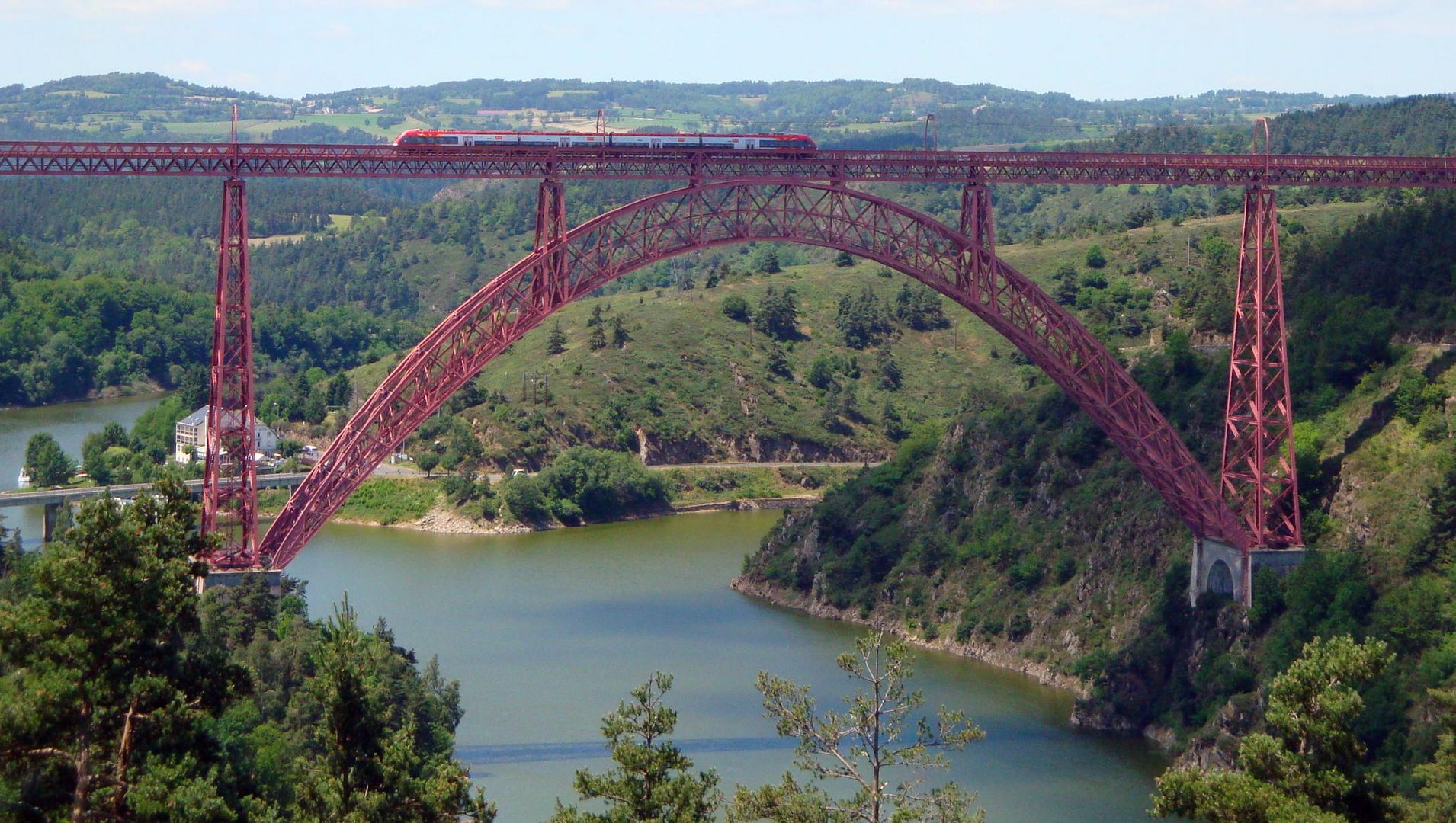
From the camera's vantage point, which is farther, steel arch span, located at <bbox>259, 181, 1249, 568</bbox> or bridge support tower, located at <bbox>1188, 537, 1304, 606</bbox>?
bridge support tower, located at <bbox>1188, 537, 1304, 606</bbox>

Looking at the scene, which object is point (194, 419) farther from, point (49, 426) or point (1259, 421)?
point (1259, 421)

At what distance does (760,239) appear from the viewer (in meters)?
48.9

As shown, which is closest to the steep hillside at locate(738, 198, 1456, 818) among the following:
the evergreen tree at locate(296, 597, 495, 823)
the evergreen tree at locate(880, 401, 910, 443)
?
the evergreen tree at locate(296, 597, 495, 823)

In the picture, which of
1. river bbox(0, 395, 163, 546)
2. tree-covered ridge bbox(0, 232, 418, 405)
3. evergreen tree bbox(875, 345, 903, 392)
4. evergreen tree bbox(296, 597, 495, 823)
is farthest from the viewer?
tree-covered ridge bbox(0, 232, 418, 405)

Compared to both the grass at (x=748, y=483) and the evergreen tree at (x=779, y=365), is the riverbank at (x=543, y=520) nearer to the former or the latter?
the grass at (x=748, y=483)

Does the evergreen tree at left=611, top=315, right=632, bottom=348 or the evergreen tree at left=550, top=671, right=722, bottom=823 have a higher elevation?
the evergreen tree at left=550, top=671, right=722, bottom=823

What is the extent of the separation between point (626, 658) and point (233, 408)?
15.6 m

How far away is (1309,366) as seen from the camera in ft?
189

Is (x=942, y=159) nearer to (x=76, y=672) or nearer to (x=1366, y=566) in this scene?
(x=1366, y=566)

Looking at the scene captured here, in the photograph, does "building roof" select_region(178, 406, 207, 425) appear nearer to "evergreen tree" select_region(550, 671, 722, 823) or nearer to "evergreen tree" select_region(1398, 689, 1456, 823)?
"evergreen tree" select_region(550, 671, 722, 823)

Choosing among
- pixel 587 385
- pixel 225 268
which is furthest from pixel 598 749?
pixel 587 385

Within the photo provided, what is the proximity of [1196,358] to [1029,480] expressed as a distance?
20.5 ft

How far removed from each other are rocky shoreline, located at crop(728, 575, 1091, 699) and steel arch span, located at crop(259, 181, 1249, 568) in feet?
20.4

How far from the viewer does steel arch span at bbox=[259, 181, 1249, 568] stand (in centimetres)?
4631
